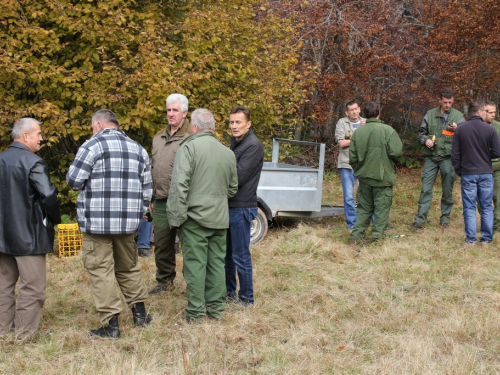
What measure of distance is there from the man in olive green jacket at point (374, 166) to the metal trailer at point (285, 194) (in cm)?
66

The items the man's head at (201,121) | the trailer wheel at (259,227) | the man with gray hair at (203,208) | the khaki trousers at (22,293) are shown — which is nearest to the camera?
the khaki trousers at (22,293)

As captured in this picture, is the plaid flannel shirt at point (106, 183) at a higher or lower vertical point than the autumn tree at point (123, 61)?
lower

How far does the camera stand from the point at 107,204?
175 inches

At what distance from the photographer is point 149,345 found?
4.39m

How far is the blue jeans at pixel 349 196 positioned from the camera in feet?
27.8

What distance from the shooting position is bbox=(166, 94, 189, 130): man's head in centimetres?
537

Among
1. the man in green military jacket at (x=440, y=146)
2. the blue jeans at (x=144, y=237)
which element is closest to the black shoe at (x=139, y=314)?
the blue jeans at (x=144, y=237)

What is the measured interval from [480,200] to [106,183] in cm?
505

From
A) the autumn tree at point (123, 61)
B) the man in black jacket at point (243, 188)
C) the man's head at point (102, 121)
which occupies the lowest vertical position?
the man in black jacket at point (243, 188)

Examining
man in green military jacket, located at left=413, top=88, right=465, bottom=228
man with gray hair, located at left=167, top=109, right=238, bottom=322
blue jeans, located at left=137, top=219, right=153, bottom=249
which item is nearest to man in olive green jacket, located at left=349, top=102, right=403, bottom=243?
man in green military jacket, located at left=413, top=88, right=465, bottom=228

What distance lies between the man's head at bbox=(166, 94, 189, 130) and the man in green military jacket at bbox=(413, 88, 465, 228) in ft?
14.1

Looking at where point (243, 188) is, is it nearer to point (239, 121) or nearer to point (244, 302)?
point (239, 121)

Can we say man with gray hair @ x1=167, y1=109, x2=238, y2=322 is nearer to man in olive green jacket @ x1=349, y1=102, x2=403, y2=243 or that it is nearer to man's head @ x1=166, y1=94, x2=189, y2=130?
man's head @ x1=166, y1=94, x2=189, y2=130

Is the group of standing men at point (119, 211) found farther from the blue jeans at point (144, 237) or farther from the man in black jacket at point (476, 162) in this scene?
the man in black jacket at point (476, 162)
